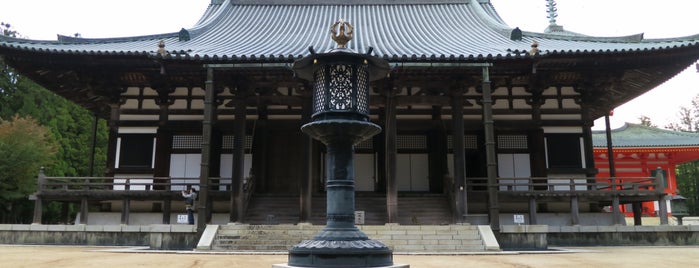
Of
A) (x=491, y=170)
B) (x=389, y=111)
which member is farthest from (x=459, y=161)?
(x=389, y=111)

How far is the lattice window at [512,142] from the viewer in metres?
18.7

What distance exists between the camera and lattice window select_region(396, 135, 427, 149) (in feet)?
62.5

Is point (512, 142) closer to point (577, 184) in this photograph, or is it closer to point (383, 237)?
point (577, 184)

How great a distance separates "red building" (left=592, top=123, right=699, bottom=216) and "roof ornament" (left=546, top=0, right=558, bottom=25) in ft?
28.2

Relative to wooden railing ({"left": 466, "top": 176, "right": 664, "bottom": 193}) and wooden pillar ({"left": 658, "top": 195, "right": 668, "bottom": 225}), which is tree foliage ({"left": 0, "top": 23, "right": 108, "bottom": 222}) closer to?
wooden railing ({"left": 466, "top": 176, "right": 664, "bottom": 193})

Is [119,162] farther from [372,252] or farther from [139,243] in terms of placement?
[372,252]

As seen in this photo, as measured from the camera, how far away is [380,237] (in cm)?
1348

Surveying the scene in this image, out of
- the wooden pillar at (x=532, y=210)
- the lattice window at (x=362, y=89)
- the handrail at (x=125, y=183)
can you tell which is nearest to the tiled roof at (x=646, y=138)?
the wooden pillar at (x=532, y=210)

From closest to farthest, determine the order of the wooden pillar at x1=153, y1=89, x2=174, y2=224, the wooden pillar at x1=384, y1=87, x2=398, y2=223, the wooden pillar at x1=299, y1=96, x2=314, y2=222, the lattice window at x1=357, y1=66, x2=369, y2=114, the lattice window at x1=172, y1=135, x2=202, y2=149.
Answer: the lattice window at x1=357, y1=66, x2=369, y2=114 → the wooden pillar at x1=384, y1=87, x2=398, y2=223 → the wooden pillar at x1=299, y1=96, x2=314, y2=222 → the wooden pillar at x1=153, y1=89, x2=174, y2=224 → the lattice window at x1=172, y1=135, x2=202, y2=149

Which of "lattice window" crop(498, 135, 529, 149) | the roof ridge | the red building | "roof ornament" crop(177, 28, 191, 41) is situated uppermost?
the roof ridge

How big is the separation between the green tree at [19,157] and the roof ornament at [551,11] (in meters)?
31.5

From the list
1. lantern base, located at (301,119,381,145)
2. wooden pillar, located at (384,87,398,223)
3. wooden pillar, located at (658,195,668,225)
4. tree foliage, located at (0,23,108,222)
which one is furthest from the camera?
tree foliage, located at (0,23,108,222)

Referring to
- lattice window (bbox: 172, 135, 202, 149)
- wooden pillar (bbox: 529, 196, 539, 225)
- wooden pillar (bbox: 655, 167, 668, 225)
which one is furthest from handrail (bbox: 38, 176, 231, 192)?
wooden pillar (bbox: 655, 167, 668, 225)

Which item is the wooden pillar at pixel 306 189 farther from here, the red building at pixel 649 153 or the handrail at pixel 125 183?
the red building at pixel 649 153
